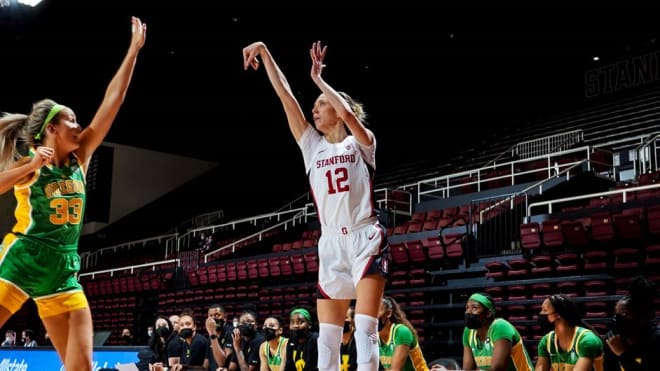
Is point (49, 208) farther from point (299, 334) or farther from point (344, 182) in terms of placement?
point (299, 334)

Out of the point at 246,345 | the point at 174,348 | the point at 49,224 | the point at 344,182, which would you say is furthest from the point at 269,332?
the point at 49,224

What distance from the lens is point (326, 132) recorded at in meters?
4.54

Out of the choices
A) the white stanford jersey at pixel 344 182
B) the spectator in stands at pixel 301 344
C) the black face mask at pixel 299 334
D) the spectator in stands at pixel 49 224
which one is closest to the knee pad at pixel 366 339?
the white stanford jersey at pixel 344 182

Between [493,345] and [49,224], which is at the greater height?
[49,224]

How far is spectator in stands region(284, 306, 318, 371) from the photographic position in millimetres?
8030

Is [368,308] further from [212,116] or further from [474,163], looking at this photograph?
[212,116]

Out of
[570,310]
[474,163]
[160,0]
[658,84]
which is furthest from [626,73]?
[570,310]

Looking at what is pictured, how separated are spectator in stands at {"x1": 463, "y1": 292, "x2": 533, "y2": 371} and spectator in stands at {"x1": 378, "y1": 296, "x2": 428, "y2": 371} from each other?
50 cm

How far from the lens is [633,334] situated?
14.4ft

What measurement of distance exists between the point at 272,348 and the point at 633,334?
5.35m

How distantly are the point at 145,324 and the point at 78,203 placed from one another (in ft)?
58.8

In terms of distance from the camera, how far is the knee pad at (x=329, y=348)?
13.5ft

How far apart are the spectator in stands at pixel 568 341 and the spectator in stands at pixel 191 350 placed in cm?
464

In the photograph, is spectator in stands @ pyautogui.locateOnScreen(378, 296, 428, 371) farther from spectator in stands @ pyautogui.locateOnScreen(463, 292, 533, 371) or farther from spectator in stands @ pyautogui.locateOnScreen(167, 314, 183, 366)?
spectator in stands @ pyautogui.locateOnScreen(167, 314, 183, 366)
